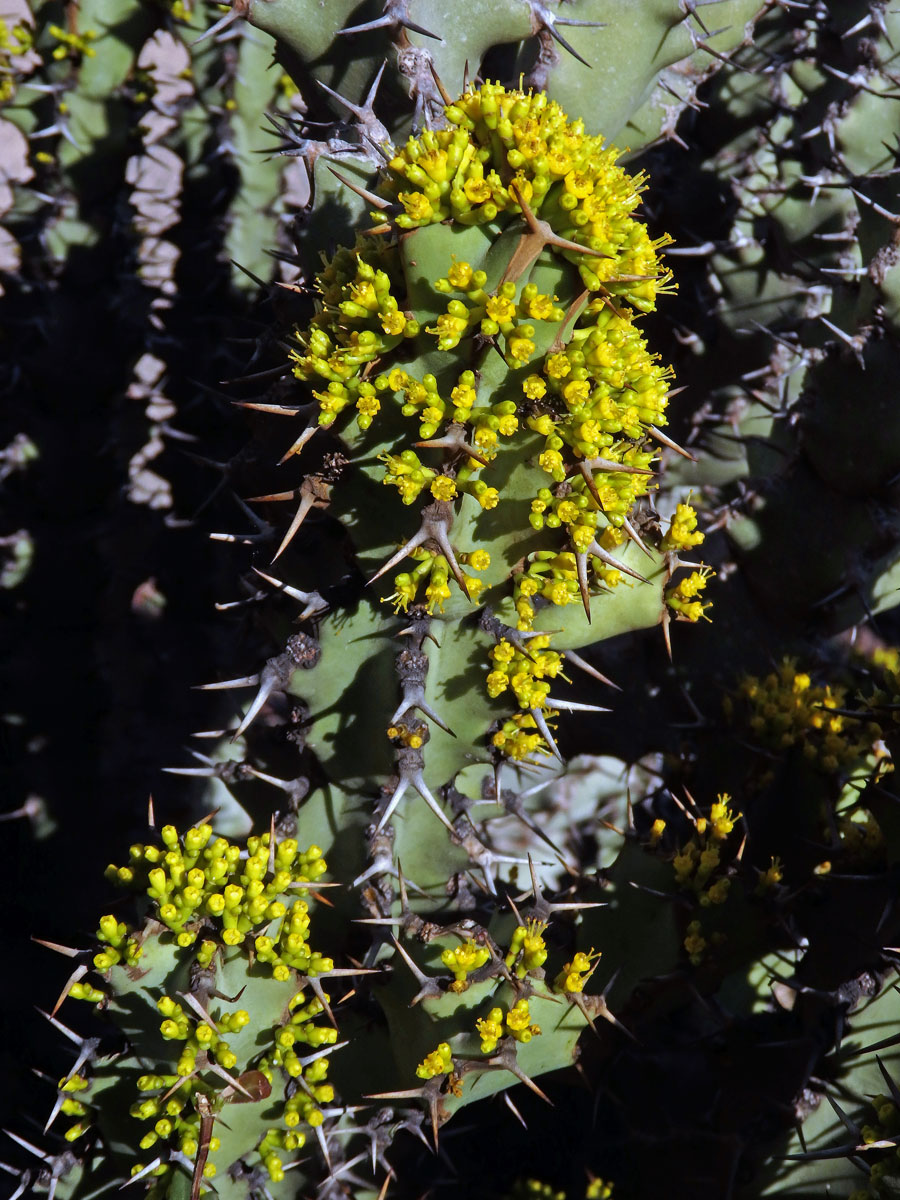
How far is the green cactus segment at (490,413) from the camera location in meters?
1.46

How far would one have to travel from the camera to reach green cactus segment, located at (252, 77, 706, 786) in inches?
57.6

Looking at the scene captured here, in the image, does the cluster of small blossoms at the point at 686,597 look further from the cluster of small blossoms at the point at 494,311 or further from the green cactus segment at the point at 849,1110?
the green cactus segment at the point at 849,1110

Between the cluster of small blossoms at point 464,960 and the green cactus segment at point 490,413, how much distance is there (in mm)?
304

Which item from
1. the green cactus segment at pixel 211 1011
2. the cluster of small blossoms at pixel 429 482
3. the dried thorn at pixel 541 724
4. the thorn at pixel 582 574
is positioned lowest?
the green cactus segment at pixel 211 1011

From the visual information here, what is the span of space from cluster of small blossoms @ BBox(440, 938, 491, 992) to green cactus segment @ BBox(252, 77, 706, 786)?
1.00 ft

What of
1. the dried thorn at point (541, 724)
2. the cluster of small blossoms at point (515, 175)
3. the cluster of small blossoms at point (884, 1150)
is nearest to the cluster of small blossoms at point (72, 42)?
the cluster of small blossoms at point (515, 175)

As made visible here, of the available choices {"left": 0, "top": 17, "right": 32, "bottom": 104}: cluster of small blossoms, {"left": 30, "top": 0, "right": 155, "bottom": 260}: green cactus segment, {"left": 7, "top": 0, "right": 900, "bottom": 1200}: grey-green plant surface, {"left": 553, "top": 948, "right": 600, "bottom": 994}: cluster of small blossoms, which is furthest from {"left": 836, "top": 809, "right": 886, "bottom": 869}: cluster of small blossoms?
{"left": 0, "top": 17, "right": 32, "bottom": 104}: cluster of small blossoms

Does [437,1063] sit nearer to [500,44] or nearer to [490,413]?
[490,413]

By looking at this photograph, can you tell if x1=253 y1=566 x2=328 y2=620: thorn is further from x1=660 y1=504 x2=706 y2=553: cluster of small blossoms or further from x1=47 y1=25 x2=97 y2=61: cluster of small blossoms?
x1=47 y1=25 x2=97 y2=61: cluster of small blossoms

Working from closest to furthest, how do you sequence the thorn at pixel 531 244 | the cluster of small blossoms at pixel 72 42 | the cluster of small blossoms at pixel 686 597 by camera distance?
the thorn at pixel 531 244, the cluster of small blossoms at pixel 686 597, the cluster of small blossoms at pixel 72 42

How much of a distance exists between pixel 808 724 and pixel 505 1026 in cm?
108

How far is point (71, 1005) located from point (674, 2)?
304 cm

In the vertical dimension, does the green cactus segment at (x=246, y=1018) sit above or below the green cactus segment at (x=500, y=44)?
below

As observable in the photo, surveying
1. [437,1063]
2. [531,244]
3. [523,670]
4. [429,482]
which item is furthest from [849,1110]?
[531,244]
